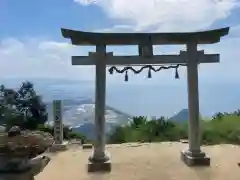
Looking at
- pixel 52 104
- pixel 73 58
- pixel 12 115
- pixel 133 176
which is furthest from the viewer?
pixel 12 115

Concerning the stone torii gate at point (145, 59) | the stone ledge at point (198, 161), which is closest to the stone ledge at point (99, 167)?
the stone torii gate at point (145, 59)

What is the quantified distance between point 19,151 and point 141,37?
16.6ft

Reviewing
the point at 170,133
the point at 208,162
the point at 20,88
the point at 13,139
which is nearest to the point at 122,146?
the point at 170,133

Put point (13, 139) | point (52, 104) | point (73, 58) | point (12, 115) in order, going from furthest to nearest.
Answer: point (12, 115), point (52, 104), point (73, 58), point (13, 139)

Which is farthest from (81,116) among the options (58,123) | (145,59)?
(145,59)

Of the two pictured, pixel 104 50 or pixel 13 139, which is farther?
pixel 104 50

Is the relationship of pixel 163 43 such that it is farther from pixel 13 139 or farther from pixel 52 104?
pixel 13 139

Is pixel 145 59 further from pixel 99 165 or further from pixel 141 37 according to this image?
pixel 99 165

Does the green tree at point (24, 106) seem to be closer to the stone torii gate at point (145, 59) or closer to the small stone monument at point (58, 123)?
the small stone monument at point (58, 123)

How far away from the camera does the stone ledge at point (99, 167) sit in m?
9.05

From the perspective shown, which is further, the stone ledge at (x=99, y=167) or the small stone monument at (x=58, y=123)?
the small stone monument at (x=58, y=123)

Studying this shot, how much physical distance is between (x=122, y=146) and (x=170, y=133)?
205cm

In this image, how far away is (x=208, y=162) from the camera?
9422 mm

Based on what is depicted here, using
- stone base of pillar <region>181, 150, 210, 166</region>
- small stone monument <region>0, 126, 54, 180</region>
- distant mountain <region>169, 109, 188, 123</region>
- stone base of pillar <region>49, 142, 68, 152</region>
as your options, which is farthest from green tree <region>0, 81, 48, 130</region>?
small stone monument <region>0, 126, 54, 180</region>
